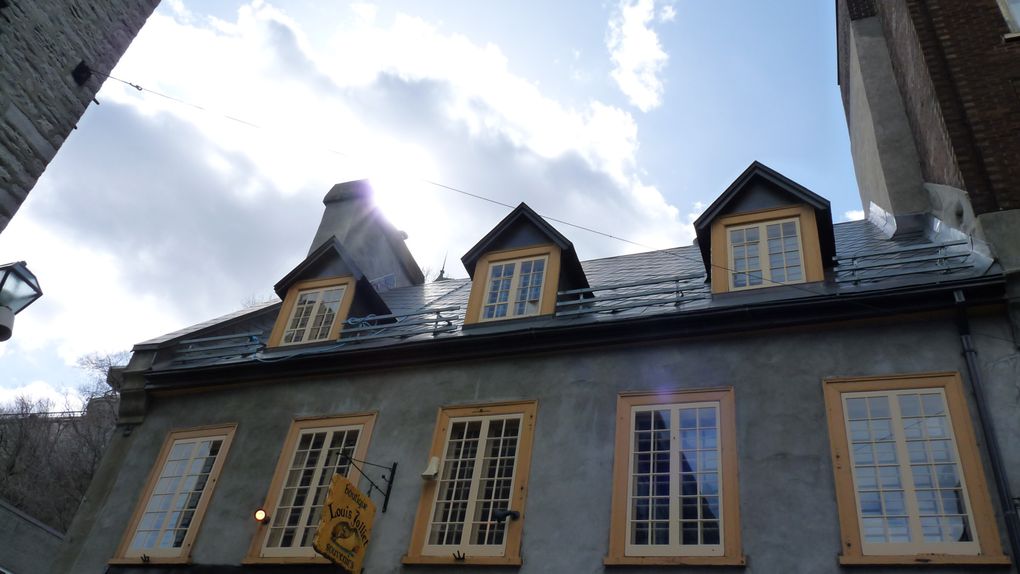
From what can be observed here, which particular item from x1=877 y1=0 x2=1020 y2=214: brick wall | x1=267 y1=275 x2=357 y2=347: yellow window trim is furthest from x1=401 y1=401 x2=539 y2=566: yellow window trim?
x1=877 y1=0 x2=1020 y2=214: brick wall

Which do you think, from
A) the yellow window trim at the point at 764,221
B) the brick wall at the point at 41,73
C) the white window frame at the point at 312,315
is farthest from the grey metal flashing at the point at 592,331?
the brick wall at the point at 41,73

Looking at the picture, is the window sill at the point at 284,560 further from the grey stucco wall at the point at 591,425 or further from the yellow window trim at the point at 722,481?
the yellow window trim at the point at 722,481

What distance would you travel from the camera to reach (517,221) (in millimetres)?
14633

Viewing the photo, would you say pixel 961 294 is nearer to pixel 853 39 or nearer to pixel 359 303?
pixel 359 303

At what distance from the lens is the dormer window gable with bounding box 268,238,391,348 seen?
15234 mm

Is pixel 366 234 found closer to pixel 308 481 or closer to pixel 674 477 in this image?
pixel 308 481

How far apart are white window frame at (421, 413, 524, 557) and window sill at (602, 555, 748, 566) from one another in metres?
1.59

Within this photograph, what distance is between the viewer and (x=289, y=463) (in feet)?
41.2

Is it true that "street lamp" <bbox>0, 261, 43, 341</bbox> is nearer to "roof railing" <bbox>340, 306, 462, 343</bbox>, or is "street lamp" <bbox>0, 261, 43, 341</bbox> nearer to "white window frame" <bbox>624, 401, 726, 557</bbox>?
"roof railing" <bbox>340, 306, 462, 343</bbox>

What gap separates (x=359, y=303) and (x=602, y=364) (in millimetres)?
6109

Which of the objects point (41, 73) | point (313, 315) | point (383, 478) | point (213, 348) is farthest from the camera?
point (313, 315)

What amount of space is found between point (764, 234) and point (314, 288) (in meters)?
8.95

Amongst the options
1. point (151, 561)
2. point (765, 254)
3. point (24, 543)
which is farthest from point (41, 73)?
point (24, 543)

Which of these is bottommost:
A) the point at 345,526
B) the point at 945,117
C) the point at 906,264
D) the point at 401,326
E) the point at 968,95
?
the point at 345,526
